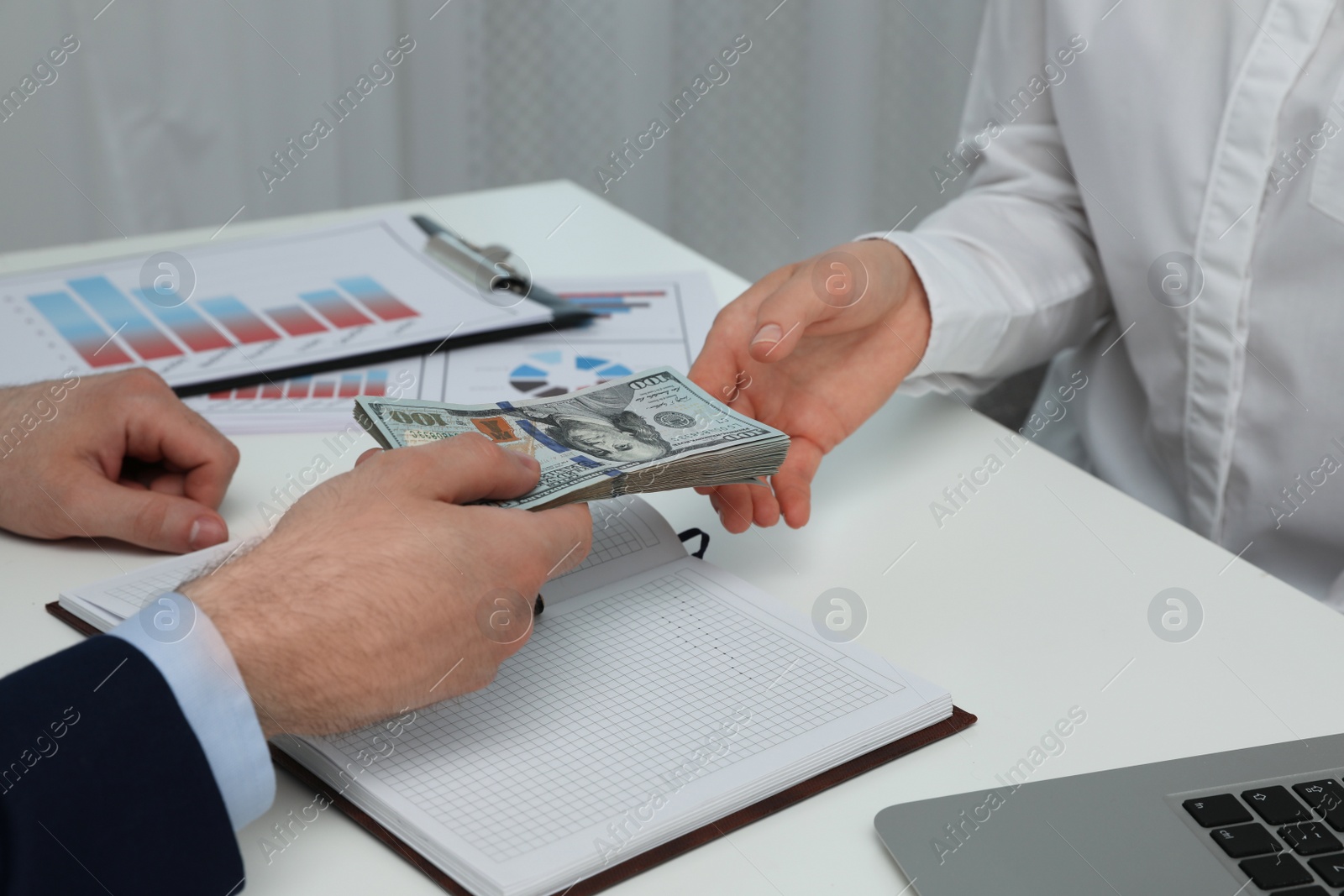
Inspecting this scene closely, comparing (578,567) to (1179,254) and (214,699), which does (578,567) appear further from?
(1179,254)

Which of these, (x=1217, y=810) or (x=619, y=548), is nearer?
(x=1217, y=810)

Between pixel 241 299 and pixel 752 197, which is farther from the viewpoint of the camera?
pixel 752 197

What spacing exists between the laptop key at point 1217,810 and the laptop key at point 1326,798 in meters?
0.03

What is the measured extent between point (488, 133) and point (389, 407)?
1533 millimetres

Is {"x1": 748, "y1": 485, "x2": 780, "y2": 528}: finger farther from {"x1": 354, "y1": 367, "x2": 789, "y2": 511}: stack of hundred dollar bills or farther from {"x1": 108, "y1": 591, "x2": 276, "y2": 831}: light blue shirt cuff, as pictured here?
{"x1": 108, "y1": 591, "x2": 276, "y2": 831}: light blue shirt cuff

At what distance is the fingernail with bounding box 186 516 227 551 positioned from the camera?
2.28 feet

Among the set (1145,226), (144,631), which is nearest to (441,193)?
(1145,226)

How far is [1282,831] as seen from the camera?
478 mm

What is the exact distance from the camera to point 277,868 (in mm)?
493

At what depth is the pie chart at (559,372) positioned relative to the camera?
899mm

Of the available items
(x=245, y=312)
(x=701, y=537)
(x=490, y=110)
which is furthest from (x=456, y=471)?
(x=490, y=110)

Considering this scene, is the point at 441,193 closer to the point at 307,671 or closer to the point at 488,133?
the point at 488,133

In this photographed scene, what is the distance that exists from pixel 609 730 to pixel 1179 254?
2.04 feet

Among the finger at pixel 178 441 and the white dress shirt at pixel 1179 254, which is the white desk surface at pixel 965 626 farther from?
the white dress shirt at pixel 1179 254
